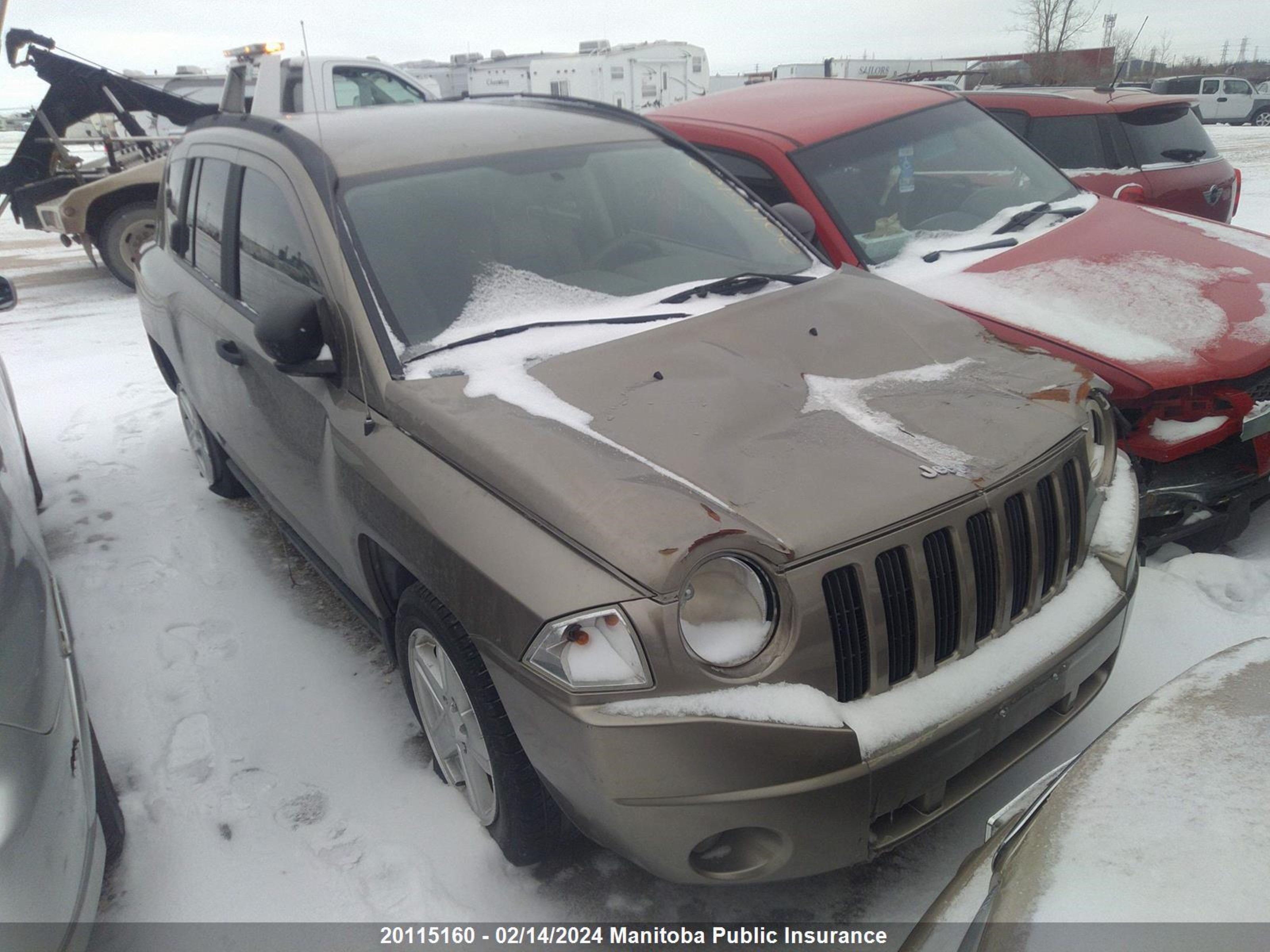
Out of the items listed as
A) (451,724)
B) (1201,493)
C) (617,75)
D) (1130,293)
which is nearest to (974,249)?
(1130,293)

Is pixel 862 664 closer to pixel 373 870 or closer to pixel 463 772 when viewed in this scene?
pixel 463 772

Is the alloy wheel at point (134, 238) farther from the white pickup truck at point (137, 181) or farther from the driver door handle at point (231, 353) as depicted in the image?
the driver door handle at point (231, 353)

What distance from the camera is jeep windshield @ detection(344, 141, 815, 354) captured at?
2.73 m

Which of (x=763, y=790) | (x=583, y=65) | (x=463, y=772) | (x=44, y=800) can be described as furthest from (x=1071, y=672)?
(x=583, y=65)

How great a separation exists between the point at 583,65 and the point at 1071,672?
25.6 meters

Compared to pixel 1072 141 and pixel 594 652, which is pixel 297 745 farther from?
pixel 1072 141

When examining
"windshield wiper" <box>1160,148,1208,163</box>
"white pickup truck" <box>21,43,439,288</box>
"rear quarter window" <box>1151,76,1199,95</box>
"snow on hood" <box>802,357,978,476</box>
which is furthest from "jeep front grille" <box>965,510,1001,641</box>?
"rear quarter window" <box>1151,76,1199,95</box>

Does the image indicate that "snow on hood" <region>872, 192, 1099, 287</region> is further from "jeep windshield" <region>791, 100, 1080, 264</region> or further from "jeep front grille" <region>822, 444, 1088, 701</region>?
"jeep front grille" <region>822, 444, 1088, 701</region>

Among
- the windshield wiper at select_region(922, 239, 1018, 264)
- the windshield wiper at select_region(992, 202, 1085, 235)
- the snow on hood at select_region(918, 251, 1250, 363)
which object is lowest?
the snow on hood at select_region(918, 251, 1250, 363)

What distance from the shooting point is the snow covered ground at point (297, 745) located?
93.0 inches

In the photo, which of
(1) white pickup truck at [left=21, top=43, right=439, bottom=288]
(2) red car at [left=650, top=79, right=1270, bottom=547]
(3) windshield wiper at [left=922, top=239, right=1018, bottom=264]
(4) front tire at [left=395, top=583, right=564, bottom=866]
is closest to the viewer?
(4) front tire at [left=395, top=583, right=564, bottom=866]

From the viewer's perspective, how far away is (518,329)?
8.84 ft

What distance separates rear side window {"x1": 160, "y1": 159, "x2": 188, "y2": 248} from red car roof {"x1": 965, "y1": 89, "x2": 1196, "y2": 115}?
4937mm

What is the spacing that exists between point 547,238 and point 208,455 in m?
2.46
